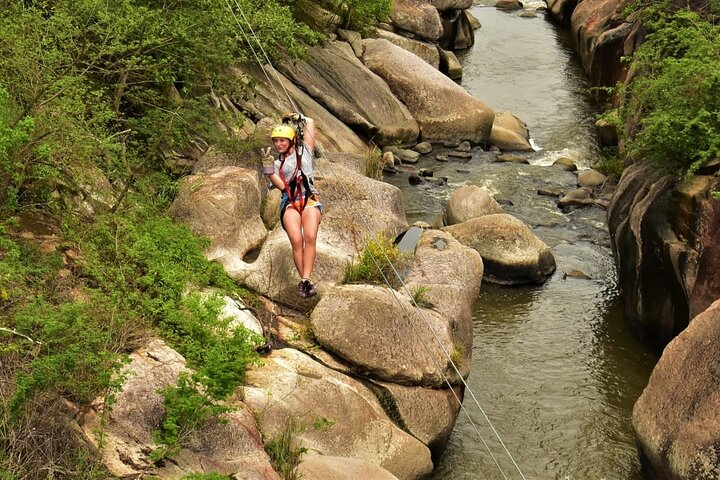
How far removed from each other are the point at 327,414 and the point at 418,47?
773 inches

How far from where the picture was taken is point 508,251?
17.3m

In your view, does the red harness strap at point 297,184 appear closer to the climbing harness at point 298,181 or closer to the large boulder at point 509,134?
the climbing harness at point 298,181

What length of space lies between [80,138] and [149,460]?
4.23m

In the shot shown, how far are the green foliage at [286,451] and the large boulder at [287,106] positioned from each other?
8.25m

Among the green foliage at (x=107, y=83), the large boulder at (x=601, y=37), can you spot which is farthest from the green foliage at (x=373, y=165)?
the large boulder at (x=601, y=37)

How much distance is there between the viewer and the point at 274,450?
32.2 feet

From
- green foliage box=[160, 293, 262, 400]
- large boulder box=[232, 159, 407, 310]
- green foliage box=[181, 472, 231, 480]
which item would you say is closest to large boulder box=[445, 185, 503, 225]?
large boulder box=[232, 159, 407, 310]

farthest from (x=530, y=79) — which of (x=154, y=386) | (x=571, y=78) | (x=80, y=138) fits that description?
(x=154, y=386)

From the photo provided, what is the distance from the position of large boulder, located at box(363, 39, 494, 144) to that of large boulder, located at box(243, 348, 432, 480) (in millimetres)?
13484

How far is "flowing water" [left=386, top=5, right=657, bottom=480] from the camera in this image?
1259cm

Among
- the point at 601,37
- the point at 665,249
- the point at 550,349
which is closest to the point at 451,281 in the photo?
the point at 550,349

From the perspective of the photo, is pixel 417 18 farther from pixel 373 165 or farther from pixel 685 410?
pixel 685 410

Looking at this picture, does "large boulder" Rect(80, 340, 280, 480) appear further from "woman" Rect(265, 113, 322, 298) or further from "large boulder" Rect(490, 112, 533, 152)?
"large boulder" Rect(490, 112, 533, 152)

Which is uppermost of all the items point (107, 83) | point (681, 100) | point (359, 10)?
point (681, 100)
